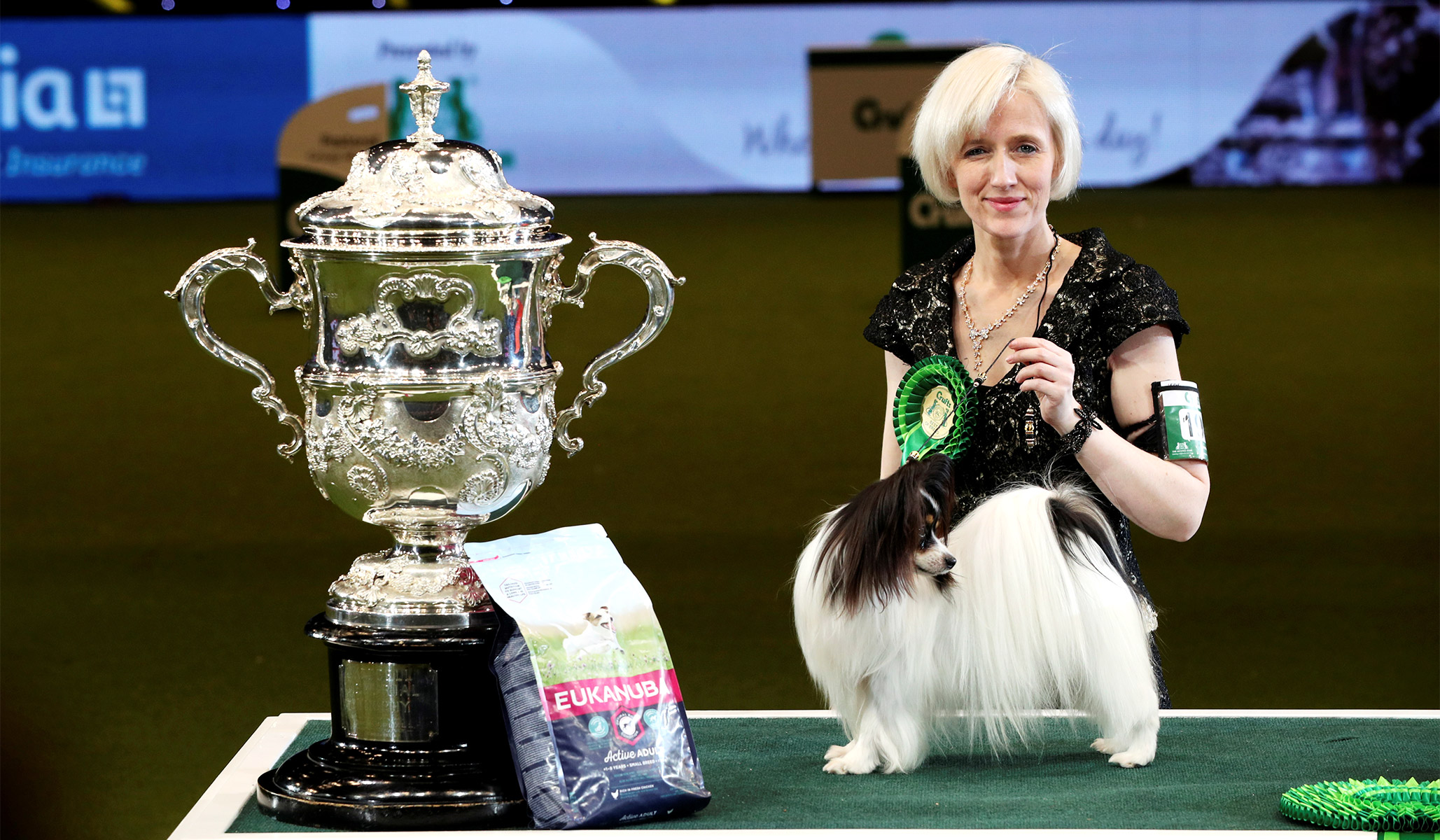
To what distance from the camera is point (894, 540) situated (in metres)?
1.41

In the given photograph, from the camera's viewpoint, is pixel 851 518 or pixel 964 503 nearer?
pixel 851 518

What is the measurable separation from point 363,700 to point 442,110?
213 inches

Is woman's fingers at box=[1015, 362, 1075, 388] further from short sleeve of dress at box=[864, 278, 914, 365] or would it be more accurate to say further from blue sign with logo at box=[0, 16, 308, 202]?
blue sign with logo at box=[0, 16, 308, 202]

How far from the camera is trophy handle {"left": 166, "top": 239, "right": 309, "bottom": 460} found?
1.41 m

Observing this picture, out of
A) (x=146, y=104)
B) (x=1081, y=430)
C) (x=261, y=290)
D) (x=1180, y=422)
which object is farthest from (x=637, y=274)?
(x=146, y=104)

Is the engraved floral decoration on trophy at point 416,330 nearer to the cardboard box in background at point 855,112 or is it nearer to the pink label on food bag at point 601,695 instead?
the pink label on food bag at point 601,695

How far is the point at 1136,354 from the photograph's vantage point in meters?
1.66

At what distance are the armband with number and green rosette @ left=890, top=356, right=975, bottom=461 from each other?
0.19 metres

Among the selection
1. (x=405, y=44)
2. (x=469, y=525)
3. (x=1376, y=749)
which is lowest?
(x=1376, y=749)

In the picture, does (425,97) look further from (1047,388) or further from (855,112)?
(855,112)

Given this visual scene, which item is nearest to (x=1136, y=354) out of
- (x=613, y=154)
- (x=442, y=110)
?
(x=442, y=110)

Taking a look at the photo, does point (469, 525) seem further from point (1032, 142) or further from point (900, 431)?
point (1032, 142)

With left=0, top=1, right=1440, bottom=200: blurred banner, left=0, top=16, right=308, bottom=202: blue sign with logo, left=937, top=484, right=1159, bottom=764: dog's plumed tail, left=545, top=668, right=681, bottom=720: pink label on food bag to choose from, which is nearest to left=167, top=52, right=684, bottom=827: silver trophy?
left=545, top=668, right=681, bottom=720: pink label on food bag

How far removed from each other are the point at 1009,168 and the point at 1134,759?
1.79 feet
